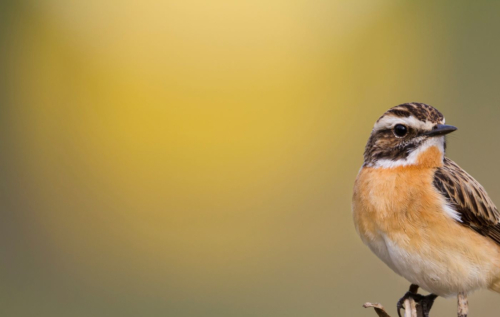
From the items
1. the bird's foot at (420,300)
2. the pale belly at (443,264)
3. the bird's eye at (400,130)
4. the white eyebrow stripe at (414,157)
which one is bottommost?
the bird's foot at (420,300)

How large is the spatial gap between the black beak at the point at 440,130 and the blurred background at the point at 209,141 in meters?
4.91

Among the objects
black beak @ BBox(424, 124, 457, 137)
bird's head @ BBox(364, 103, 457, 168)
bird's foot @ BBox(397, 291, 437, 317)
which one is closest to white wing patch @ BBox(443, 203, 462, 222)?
bird's head @ BBox(364, 103, 457, 168)

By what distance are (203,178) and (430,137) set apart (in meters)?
11.2

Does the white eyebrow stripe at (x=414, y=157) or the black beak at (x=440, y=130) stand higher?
the black beak at (x=440, y=130)

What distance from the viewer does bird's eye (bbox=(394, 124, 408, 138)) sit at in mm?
4723

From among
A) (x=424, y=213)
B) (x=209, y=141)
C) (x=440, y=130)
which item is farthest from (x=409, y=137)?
(x=209, y=141)

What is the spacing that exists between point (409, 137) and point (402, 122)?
5.5 inches

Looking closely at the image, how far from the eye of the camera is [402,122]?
4.68 m

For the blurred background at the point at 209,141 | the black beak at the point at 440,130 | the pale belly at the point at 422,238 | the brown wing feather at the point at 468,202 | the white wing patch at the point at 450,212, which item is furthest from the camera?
the blurred background at the point at 209,141

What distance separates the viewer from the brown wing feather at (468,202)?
15.6ft

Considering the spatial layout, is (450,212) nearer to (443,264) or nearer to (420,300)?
(443,264)

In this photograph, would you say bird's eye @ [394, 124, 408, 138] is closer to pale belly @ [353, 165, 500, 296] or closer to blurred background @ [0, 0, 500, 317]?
pale belly @ [353, 165, 500, 296]

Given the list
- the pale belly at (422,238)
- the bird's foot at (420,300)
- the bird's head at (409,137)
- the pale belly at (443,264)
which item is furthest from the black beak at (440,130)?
the bird's foot at (420,300)

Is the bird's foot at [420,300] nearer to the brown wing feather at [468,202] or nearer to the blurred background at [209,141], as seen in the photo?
the brown wing feather at [468,202]
